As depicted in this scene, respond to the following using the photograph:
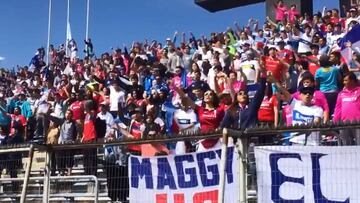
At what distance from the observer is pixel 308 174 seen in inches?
249

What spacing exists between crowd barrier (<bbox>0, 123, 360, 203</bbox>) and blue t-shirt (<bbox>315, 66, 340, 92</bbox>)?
12.7ft

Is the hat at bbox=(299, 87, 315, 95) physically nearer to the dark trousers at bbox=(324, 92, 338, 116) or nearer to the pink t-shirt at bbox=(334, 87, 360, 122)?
the pink t-shirt at bbox=(334, 87, 360, 122)

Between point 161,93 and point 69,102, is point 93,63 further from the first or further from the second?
point 161,93

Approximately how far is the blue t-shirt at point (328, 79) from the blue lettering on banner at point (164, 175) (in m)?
4.18

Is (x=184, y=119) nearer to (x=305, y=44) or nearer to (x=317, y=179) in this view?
(x=317, y=179)

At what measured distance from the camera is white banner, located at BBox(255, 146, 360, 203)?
6.11 m

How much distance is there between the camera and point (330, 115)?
9.66 meters

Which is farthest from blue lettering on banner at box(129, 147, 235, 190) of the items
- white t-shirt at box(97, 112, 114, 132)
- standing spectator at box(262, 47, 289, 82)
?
standing spectator at box(262, 47, 289, 82)

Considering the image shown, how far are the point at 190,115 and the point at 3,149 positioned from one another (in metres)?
3.26

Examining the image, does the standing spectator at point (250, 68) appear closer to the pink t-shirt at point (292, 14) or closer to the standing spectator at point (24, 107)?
the pink t-shirt at point (292, 14)

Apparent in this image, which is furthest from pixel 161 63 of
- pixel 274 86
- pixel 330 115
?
pixel 330 115

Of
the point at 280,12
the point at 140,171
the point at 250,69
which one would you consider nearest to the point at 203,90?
the point at 250,69

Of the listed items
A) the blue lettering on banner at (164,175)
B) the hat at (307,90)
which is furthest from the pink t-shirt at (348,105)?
the blue lettering on banner at (164,175)

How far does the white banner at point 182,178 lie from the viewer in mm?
6719
